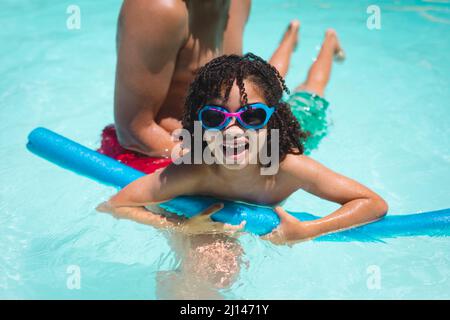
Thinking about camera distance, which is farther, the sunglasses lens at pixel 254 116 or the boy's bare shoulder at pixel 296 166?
the boy's bare shoulder at pixel 296 166

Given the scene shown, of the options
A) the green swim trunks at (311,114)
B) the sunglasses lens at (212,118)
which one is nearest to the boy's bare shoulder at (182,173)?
the sunglasses lens at (212,118)

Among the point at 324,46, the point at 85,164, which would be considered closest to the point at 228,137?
the point at 85,164

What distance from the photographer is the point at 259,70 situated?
102 inches

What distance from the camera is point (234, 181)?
2840 mm

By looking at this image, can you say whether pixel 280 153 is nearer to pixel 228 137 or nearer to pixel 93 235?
pixel 228 137

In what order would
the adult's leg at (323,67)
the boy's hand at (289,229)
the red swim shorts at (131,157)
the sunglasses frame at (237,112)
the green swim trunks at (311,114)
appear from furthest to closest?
the adult's leg at (323,67)
the green swim trunks at (311,114)
the red swim shorts at (131,157)
the boy's hand at (289,229)
the sunglasses frame at (237,112)

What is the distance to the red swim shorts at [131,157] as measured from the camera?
3102mm

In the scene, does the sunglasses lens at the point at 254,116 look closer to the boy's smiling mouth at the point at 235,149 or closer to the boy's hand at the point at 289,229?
the boy's smiling mouth at the point at 235,149

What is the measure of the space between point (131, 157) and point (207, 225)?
68 cm

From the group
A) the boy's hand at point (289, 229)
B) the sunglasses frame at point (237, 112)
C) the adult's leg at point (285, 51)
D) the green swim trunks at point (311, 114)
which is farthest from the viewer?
the adult's leg at point (285, 51)

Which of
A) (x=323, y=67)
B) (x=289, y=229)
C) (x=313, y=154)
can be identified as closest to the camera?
(x=289, y=229)

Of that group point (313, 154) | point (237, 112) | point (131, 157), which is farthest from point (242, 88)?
point (313, 154)

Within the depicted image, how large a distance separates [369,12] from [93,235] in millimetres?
4908

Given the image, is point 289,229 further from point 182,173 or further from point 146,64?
point 146,64
